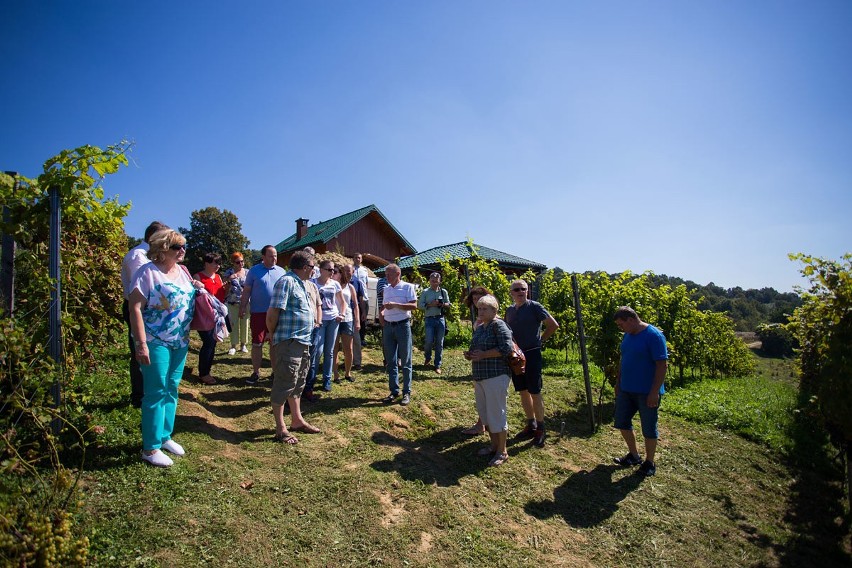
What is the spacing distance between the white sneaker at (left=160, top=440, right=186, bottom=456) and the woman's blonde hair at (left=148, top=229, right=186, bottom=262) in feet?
5.06

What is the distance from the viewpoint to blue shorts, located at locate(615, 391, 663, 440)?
4.81 meters

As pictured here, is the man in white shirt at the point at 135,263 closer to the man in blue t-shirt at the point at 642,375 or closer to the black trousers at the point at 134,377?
the black trousers at the point at 134,377

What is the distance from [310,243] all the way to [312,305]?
80.0 feet

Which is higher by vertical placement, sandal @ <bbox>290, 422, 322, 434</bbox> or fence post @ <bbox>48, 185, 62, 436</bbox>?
fence post @ <bbox>48, 185, 62, 436</bbox>

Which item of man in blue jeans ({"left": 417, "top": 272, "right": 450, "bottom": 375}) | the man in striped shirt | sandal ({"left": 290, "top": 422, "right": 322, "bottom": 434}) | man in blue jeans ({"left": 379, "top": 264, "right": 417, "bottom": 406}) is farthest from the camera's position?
man in blue jeans ({"left": 417, "top": 272, "right": 450, "bottom": 375})

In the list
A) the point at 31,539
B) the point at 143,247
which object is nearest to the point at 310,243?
the point at 143,247

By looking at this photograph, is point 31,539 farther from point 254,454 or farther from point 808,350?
point 808,350

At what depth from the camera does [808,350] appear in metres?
5.47

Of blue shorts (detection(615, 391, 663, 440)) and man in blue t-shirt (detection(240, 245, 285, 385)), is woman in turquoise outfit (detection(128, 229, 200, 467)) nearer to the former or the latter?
man in blue t-shirt (detection(240, 245, 285, 385))

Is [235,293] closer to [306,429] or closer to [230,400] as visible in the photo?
[230,400]

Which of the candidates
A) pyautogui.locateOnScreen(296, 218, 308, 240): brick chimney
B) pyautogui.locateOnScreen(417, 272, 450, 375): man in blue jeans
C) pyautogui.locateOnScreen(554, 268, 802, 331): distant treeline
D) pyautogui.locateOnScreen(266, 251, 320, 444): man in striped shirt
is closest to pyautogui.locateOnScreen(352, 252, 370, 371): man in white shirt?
pyautogui.locateOnScreen(417, 272, 450, 375): man in blue jeans

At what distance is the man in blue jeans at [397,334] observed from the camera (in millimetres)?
5801

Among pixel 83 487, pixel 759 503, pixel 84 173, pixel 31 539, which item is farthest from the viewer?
pixel 759 503

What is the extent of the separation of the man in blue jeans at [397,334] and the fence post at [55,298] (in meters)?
3.37
